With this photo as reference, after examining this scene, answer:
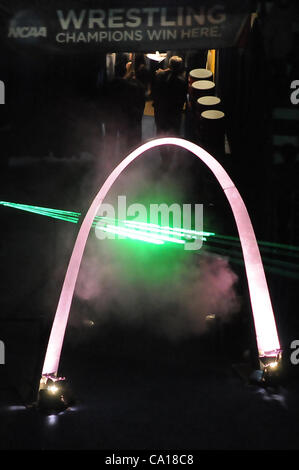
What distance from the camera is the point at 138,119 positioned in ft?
24.1

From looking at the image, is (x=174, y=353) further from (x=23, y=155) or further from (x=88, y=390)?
(x=23, y=155)

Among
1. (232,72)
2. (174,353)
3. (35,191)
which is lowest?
(174,353)

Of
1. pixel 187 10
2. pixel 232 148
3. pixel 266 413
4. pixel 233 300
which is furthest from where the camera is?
pixel 232 148

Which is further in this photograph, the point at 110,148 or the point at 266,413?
the point at 110,148

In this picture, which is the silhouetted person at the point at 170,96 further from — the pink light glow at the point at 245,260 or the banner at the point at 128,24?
the pink light glow at the point at 245,260

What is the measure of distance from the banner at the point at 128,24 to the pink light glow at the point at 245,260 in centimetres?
200

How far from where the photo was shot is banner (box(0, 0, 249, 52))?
5.52m

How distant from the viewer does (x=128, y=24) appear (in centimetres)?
559

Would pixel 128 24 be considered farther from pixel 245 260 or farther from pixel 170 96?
pixel 245 260

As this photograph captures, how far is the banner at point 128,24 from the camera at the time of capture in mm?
5516

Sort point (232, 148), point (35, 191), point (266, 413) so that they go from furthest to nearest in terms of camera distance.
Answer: point (232, 148), point (35, 191), point (266, 413)

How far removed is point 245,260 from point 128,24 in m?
3.15

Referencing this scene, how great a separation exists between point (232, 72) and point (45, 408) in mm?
6580

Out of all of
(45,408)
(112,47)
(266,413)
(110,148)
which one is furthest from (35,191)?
(266,413)
